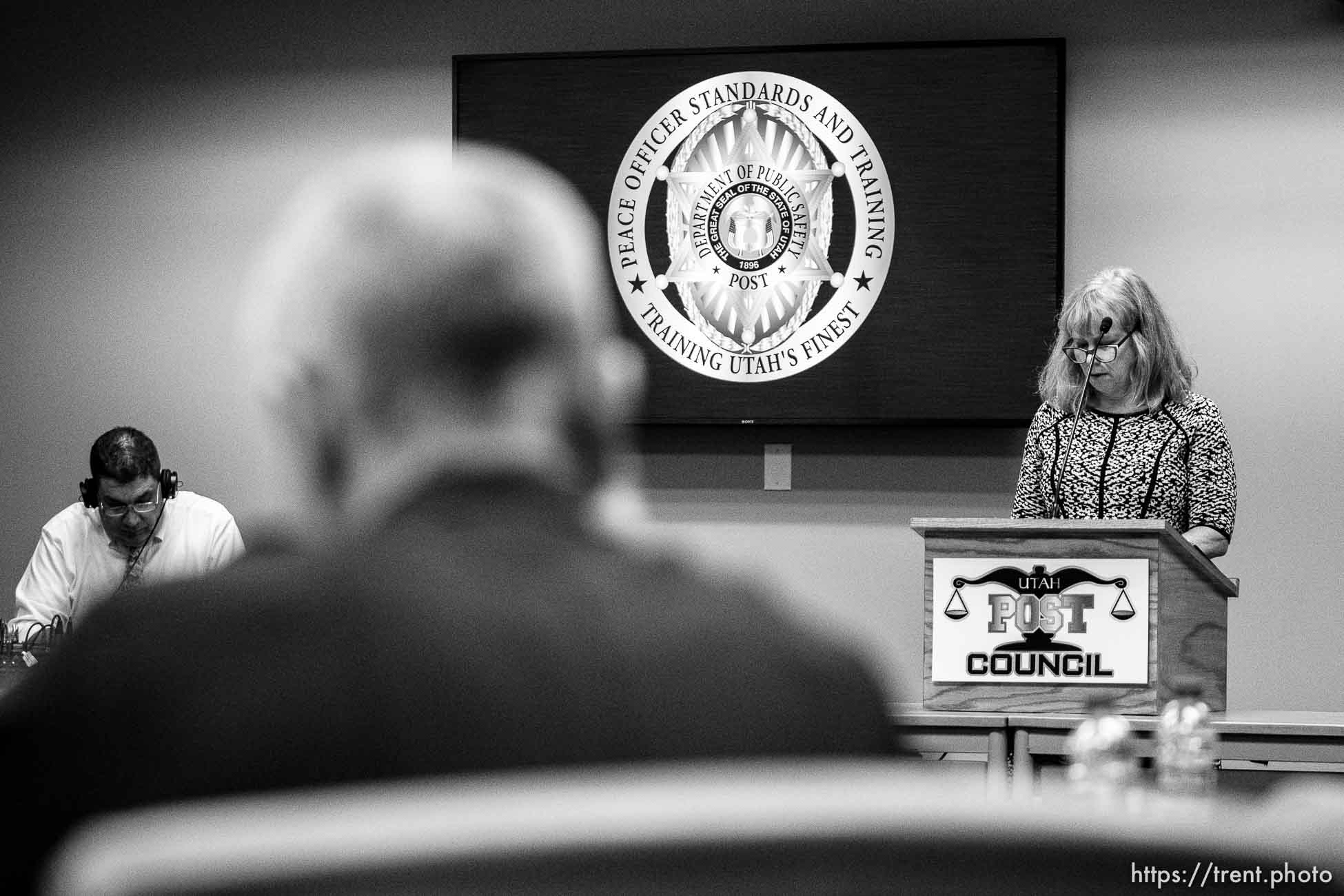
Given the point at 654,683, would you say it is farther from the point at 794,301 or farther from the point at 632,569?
the point at 794,301

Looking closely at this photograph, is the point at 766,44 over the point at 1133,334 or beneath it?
over

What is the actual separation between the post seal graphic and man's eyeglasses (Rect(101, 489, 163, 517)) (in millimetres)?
1538

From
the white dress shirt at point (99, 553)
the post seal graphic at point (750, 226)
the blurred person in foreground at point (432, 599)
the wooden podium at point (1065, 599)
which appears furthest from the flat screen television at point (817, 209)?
the blurred person in foreground at point (432, 599)

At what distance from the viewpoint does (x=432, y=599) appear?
2.53 feet

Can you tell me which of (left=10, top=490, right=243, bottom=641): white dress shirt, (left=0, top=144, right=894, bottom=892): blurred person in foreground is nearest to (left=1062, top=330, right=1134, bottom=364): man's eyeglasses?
(left=10, top=490, right=243, bottom=641): white dress shirt

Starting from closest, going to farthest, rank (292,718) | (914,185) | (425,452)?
(292,718) < (425,452) < (914,185)

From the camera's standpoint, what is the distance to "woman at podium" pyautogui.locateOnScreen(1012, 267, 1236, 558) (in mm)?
3236

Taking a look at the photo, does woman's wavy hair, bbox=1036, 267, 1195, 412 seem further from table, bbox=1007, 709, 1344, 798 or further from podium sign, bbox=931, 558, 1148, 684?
table, bbox=1007, 709, 1344, 798

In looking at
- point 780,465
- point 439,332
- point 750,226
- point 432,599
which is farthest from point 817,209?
point 432,599

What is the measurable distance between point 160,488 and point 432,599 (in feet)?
11.8

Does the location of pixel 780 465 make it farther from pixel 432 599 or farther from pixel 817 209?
pixel 432 599

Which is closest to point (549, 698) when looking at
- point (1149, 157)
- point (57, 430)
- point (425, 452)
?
point (425, 452)

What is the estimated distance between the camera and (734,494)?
4789 mm

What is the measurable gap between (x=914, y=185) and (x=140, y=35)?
2.59m
